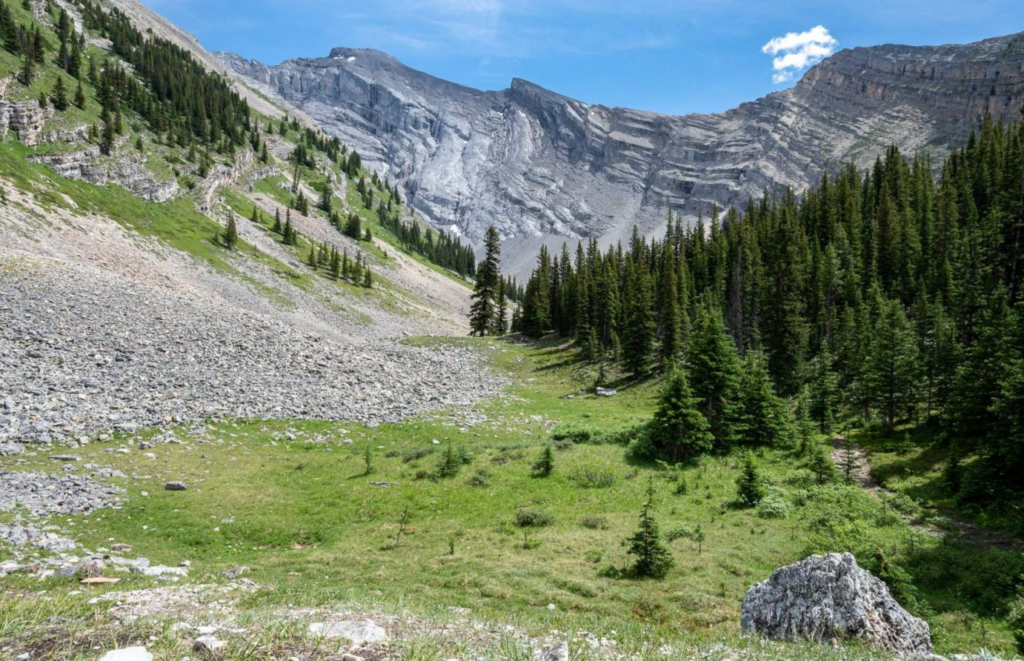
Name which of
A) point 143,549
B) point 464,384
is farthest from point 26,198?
point 143,549

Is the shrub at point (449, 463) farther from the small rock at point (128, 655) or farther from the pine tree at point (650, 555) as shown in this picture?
the small rock at point (128, 655)

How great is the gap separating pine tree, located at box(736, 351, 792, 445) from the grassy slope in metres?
1.42

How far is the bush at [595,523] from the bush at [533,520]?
1238 mm

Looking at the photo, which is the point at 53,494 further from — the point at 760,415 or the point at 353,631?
the point at 760,415

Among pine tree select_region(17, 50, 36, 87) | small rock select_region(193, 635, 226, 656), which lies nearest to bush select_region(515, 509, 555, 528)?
small rock select_region(193, 635, 226, 656)

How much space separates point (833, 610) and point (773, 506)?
11.3 m

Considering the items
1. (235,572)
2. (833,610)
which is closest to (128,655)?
(235,572)

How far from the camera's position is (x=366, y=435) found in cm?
2941

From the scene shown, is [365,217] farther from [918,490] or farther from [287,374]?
[918,490]

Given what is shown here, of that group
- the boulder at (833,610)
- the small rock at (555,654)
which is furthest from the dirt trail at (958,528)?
the small rock at (555,654)

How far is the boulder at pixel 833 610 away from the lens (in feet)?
29.2

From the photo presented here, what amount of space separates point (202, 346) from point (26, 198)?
42600 millimetres

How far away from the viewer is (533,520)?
1886cm

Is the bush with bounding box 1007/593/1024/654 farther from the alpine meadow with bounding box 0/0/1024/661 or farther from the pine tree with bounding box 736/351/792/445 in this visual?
the pine tree with bounding box 736/351/792/445
